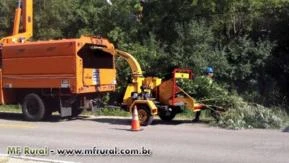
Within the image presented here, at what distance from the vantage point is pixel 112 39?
27062mm

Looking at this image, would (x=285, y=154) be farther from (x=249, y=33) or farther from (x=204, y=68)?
(x=249, y=33)

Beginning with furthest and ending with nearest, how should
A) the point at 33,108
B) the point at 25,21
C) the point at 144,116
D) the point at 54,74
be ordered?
the point at 25,21, the point at 33,108, the point at 54,74, the point at 144,116

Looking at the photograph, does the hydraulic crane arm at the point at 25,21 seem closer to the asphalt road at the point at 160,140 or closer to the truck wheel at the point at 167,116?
the asphalt road at the point at 160,140

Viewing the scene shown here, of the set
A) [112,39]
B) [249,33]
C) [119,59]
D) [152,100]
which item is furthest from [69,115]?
[249,33]

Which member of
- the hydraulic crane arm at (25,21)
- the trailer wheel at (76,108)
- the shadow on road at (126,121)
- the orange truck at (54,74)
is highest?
the hydraulic crane arm at (25,21)

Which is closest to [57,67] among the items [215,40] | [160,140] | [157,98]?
[157,98]

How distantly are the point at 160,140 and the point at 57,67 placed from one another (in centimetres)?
633

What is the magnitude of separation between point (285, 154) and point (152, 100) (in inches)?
283

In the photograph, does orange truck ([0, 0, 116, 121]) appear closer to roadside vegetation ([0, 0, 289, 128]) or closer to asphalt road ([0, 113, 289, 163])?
asphalt road ([0, 113, 289, 163])

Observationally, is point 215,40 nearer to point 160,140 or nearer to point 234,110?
point 234,110

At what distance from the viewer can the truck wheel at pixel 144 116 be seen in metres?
18.0

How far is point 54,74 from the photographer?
770 inches

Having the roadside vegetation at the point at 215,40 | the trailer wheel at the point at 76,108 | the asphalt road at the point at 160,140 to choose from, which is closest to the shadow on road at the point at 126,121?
the asphalt road at the point at 160,140

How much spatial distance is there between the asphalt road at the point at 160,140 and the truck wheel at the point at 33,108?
0.77 m
